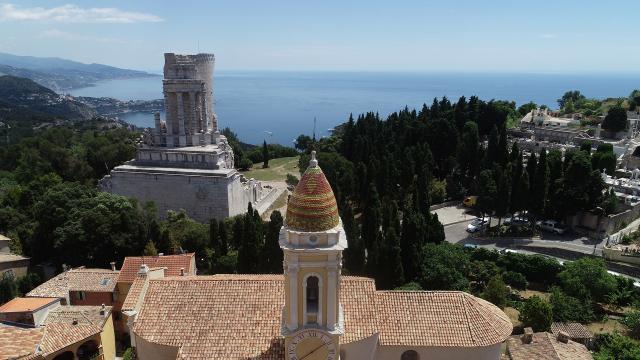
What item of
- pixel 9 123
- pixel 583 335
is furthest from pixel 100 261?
pixel 9 123

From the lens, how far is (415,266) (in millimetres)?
29078

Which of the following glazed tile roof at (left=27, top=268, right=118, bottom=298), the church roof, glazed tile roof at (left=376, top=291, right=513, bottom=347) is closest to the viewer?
the church roof

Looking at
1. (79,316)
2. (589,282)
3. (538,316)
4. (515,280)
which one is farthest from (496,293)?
(79,316)

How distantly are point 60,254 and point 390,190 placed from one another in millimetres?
27733

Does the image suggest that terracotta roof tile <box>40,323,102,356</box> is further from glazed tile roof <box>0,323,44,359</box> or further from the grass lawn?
the grass lawn

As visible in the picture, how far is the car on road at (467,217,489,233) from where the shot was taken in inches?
1582

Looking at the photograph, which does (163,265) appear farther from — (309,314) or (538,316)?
(538,316)

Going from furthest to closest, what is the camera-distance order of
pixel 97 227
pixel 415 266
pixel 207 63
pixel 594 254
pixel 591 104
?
pixel 591 104
pixel 207 63
pixel 594 254
pixel 97 227
pixel 415 266

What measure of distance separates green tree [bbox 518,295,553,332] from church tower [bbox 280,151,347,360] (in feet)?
46.7

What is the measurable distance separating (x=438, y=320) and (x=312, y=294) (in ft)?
19.0

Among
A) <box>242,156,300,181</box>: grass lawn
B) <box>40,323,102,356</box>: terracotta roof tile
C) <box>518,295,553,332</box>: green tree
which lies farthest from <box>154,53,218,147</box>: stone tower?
<box>518,295,553,332</box>: green tree

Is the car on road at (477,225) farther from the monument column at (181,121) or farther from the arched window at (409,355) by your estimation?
the monument column at (181,121)

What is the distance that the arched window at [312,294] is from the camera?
1515 centimetres

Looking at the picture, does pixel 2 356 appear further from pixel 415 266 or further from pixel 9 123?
pixel 9 123
